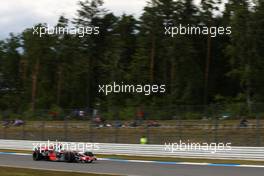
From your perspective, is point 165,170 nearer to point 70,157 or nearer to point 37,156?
point 70,157

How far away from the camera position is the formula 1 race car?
18.8m

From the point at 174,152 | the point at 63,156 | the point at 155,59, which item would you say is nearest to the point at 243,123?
the point at 174,152

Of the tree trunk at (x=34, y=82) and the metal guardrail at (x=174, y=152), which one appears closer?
the metal guardrail at (x=174, y=152)

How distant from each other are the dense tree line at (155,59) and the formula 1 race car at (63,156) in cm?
2059

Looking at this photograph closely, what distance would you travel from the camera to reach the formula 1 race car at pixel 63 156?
18781mm

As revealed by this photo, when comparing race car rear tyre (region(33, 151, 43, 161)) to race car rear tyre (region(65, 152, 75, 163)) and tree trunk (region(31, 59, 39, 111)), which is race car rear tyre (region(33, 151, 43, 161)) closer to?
race car rear tyre (region(65, 152, 75, 163))

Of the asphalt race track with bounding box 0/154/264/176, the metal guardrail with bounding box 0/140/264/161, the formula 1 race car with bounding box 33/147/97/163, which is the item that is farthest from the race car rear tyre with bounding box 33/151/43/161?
the metal guardrail with bounding box 0/140/264/161

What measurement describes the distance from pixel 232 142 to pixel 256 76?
73.1 ft

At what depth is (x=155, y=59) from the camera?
165ft

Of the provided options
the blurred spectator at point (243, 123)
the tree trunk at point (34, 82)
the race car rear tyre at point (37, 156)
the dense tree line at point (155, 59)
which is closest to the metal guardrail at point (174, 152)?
the blurred spectator at point (243, 123)

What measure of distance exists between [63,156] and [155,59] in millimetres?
31879

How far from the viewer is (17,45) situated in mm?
79750

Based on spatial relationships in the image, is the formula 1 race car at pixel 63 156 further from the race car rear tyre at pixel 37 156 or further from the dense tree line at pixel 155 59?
the dense tree line at pixel 155 59

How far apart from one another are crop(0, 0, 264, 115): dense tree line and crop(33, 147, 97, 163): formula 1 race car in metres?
20.6
